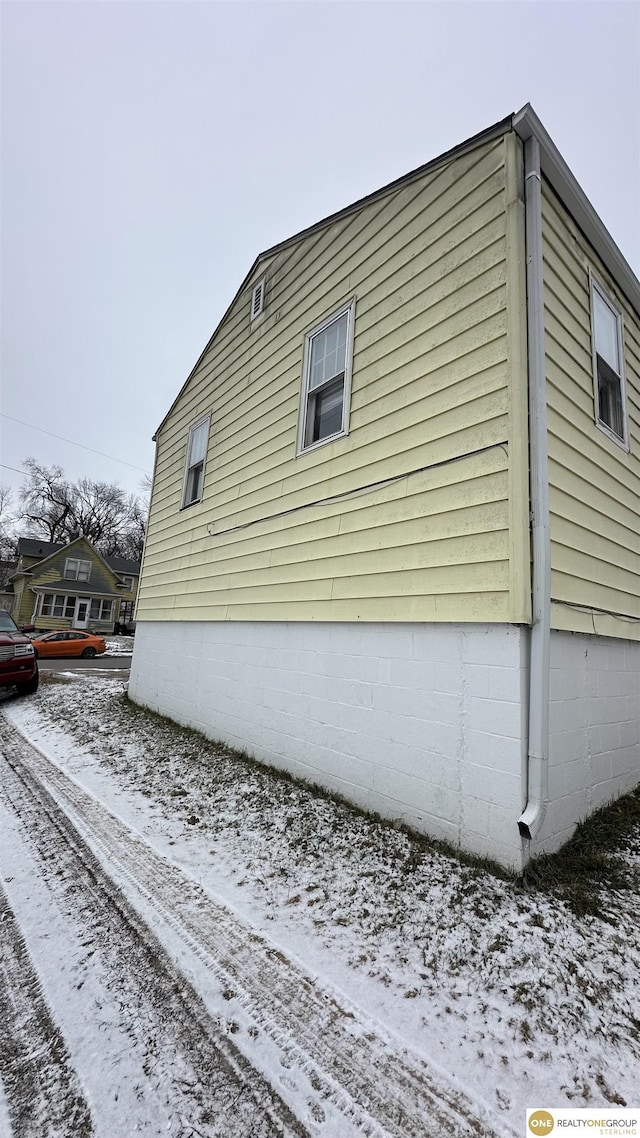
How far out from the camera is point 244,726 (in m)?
5.15

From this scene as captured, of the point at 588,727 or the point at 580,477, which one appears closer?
the point at 588,727

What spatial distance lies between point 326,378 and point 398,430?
1.49m

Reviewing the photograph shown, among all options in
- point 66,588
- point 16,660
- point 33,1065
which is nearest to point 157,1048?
point 33,1065

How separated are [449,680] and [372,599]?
0.95m

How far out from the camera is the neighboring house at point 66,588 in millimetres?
30078

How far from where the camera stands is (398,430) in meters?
3.88

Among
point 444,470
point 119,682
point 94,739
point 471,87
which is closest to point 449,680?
point 444,470

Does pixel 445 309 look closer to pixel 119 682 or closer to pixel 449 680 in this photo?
pixel 449 680

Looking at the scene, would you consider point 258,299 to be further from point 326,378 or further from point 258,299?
point 326,378

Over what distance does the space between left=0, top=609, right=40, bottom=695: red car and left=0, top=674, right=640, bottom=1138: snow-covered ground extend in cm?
523

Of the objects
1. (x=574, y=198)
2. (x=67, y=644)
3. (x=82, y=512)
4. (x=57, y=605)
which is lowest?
(x=67, y=644)

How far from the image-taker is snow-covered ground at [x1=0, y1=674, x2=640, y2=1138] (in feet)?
5.25

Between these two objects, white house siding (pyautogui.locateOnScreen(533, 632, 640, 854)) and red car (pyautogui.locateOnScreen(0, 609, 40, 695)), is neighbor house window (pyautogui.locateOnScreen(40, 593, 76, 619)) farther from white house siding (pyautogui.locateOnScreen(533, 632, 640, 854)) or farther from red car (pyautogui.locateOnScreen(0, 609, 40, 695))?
white house siding (pyautogui.locateOnScreen(533, 632, 640, 854))

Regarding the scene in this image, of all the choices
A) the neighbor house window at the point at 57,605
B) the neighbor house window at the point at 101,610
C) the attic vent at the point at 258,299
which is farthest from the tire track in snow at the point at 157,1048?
the neighbor house window at the point at 101,610
